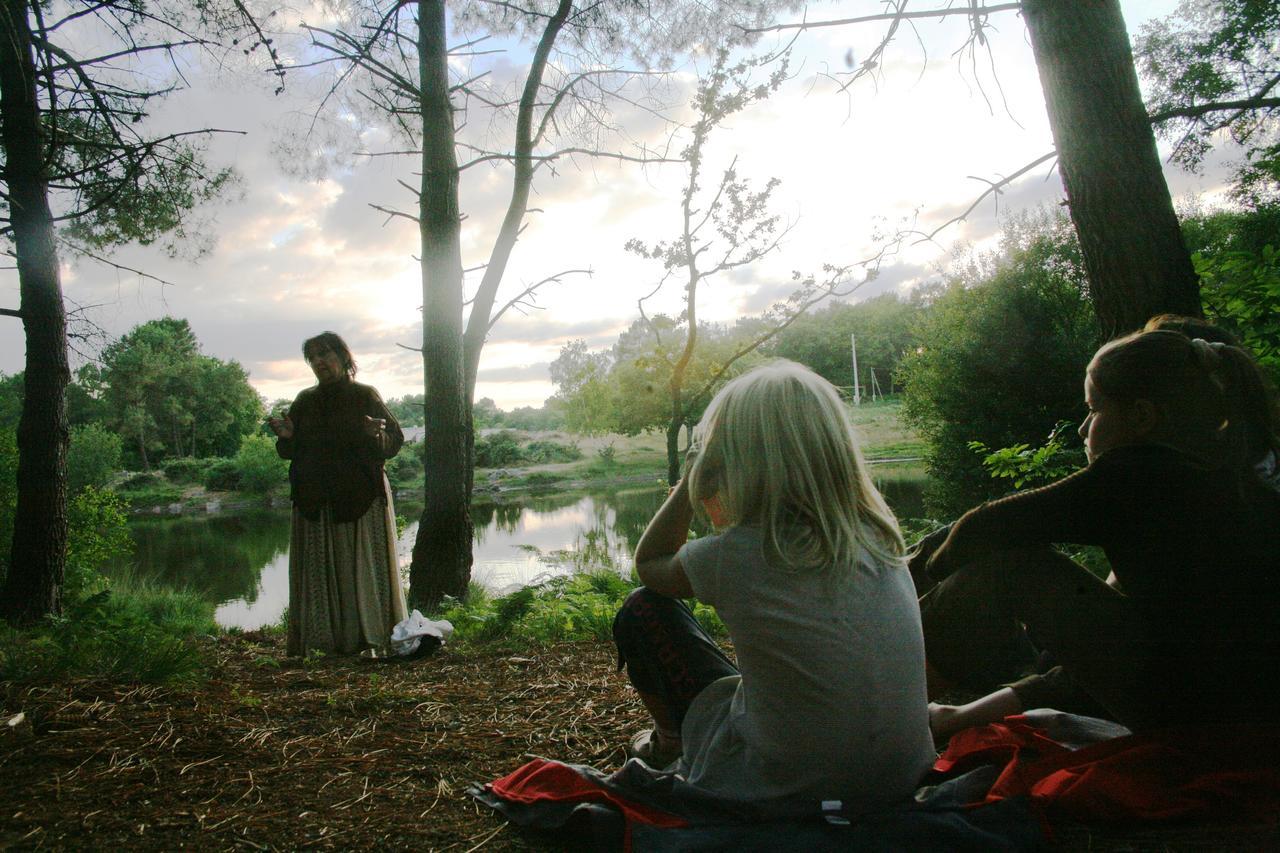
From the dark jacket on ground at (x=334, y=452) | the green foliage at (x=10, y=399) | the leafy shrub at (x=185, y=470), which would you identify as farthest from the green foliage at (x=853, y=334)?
the leafy shrub at (x=185, y=470)

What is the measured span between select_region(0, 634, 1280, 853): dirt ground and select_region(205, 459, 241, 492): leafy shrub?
81.0 feet

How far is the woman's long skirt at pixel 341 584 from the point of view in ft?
12.6

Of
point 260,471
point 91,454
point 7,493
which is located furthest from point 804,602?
point 260,471

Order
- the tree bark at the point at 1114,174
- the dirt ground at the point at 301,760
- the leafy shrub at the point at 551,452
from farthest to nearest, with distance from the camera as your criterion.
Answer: the leafy shrub at the point at 551,452, the tree bark at the point at 1114,174, the dirt ground at the point at 301,760

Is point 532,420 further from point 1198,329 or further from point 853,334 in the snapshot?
point 1198,329

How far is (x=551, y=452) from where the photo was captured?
98.5 ft

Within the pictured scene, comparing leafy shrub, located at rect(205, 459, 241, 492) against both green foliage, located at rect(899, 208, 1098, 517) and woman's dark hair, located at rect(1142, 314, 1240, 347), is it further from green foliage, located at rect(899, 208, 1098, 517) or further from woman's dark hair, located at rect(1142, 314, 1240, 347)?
woman's dark hair, located at rect(1142, 314, 1240, 347)

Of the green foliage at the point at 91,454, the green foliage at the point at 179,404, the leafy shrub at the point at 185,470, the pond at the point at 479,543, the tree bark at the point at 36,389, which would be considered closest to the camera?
the tree bark at the point at 36,389

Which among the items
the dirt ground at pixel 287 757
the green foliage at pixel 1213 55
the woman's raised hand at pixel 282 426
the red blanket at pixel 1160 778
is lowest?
the dirt ground at pixel 287 757

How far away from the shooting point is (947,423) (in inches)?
624

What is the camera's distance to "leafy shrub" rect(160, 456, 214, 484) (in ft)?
83.0

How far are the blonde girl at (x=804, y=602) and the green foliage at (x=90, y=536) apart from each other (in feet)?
24.2

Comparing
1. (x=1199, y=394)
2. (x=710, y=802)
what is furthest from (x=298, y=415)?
(x=1199, y=394)

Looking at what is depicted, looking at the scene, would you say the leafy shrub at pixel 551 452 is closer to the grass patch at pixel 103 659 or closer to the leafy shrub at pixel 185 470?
the leafy shrub at pixel 185 470
